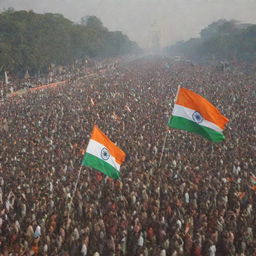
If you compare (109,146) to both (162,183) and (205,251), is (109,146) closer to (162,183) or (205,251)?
(162,183)

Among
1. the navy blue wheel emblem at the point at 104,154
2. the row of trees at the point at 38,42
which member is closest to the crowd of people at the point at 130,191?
the navy blue wheel emblem at the point at 104,154

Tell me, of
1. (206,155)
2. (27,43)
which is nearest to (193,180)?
(206,155)

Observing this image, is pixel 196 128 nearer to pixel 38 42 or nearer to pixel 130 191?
pixel 130 191

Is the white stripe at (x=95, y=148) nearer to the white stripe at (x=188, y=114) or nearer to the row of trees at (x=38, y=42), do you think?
the white stripe at (x=188, y=114)

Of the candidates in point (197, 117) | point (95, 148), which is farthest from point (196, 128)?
point (95, 148)

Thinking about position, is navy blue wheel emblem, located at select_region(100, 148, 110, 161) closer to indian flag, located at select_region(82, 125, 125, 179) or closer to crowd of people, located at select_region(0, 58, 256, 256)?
indian flag, located at select_region(82, 125, 125, 179)

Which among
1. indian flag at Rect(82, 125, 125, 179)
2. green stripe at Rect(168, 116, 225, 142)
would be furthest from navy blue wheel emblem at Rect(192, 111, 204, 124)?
indian flag at Rect(82, 125, 125, 179)
